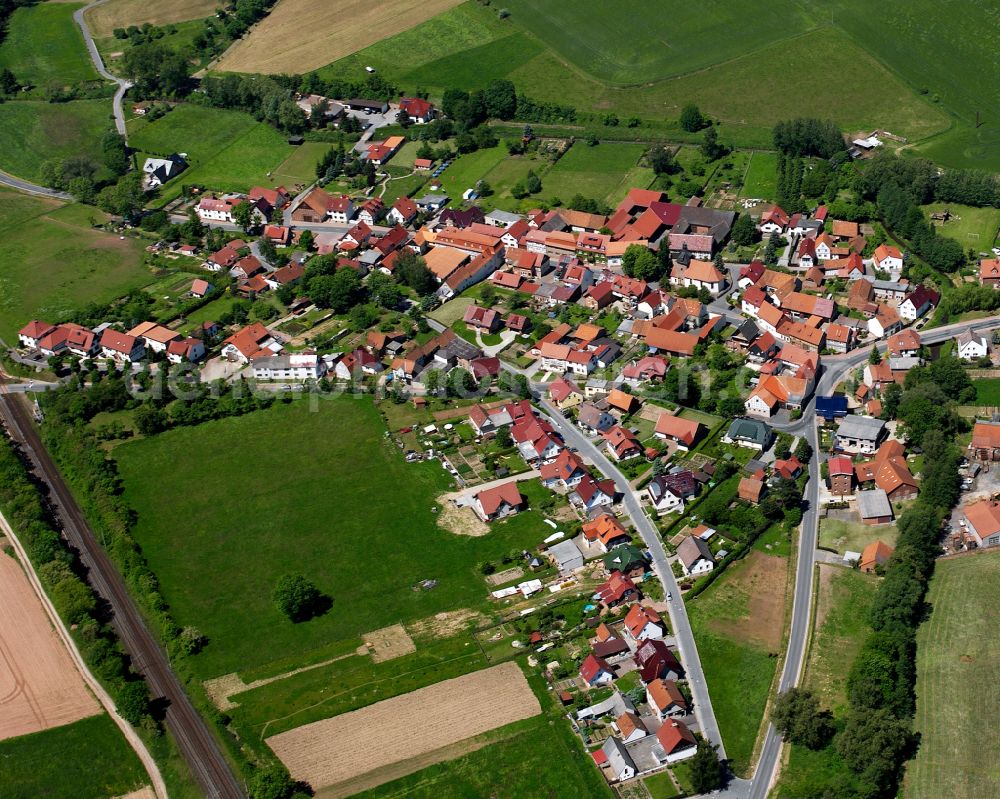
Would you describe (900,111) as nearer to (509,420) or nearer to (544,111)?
(544,111)

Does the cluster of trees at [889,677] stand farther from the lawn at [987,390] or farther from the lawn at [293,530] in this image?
the lawn at [293,530]

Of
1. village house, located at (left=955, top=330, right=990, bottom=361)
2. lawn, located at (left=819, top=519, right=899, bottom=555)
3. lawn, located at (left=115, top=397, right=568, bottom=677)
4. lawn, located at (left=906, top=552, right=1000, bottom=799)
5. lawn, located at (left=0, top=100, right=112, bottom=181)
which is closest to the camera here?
lawn, located at (left=906, top=552, right=1000, bottom=799)

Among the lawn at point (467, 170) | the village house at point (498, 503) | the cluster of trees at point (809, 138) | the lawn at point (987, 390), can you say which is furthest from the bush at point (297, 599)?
the cluster of trees at point (809, 138)

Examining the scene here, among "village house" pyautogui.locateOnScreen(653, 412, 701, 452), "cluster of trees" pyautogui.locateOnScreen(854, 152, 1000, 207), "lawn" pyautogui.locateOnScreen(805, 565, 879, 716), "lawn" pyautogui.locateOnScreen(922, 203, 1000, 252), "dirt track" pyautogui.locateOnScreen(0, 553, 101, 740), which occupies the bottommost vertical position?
"dirt track" pyautogui.locateOnScreen(0, 553, 101, 740)

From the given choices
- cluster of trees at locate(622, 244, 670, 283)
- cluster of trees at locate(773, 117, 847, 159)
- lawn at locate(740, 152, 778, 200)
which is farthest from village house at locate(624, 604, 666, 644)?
cluster of trees at locate(773, 117, 847, 159)

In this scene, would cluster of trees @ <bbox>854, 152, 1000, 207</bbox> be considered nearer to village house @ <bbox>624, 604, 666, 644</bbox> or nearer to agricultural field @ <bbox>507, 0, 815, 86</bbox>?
agricultural field @ <bbox>507, 0, 815, 86</bbox>

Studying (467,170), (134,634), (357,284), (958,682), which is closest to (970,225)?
(467,170)
